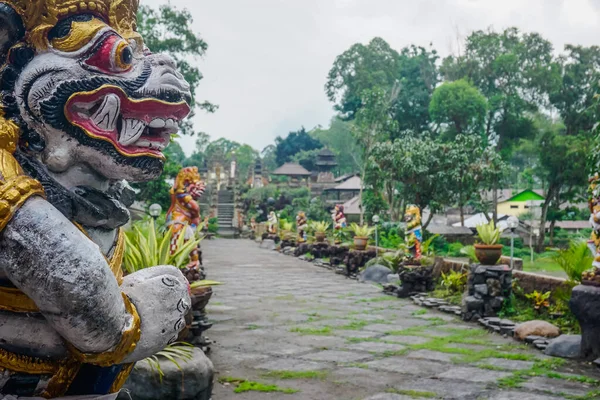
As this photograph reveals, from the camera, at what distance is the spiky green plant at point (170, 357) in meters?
3.33

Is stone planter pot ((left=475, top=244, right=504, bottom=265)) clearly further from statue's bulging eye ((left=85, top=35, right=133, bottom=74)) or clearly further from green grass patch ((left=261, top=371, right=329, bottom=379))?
statue's bulging eye ((left=85, top=35, right=133, bottom=74))

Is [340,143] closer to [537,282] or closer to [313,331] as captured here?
[537,282]

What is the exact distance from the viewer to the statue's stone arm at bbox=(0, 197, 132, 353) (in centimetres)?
126

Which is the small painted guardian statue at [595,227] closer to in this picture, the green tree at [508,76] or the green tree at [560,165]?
the green tree at [560,165]

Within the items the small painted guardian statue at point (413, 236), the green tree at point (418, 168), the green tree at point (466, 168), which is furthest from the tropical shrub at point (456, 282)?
the green tree at point (466, 168)

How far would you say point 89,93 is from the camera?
1.46m

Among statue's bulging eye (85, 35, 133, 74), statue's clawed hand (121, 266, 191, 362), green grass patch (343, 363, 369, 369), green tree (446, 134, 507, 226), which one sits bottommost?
green grass patch (343, 363, 369, 369)

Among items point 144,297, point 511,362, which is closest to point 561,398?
point 511,362

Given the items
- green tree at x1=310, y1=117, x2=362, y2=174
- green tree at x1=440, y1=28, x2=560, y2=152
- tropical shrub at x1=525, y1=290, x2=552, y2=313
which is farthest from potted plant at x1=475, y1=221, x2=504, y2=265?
green tree at x1=310, y1=117, x2=362, y2=174

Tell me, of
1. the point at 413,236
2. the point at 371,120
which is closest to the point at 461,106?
the point at 371,120

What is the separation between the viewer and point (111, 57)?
149 cm

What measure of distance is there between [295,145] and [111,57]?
174ft

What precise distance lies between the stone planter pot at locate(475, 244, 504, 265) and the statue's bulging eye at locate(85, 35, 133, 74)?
6.41 m

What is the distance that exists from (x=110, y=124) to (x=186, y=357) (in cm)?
239
